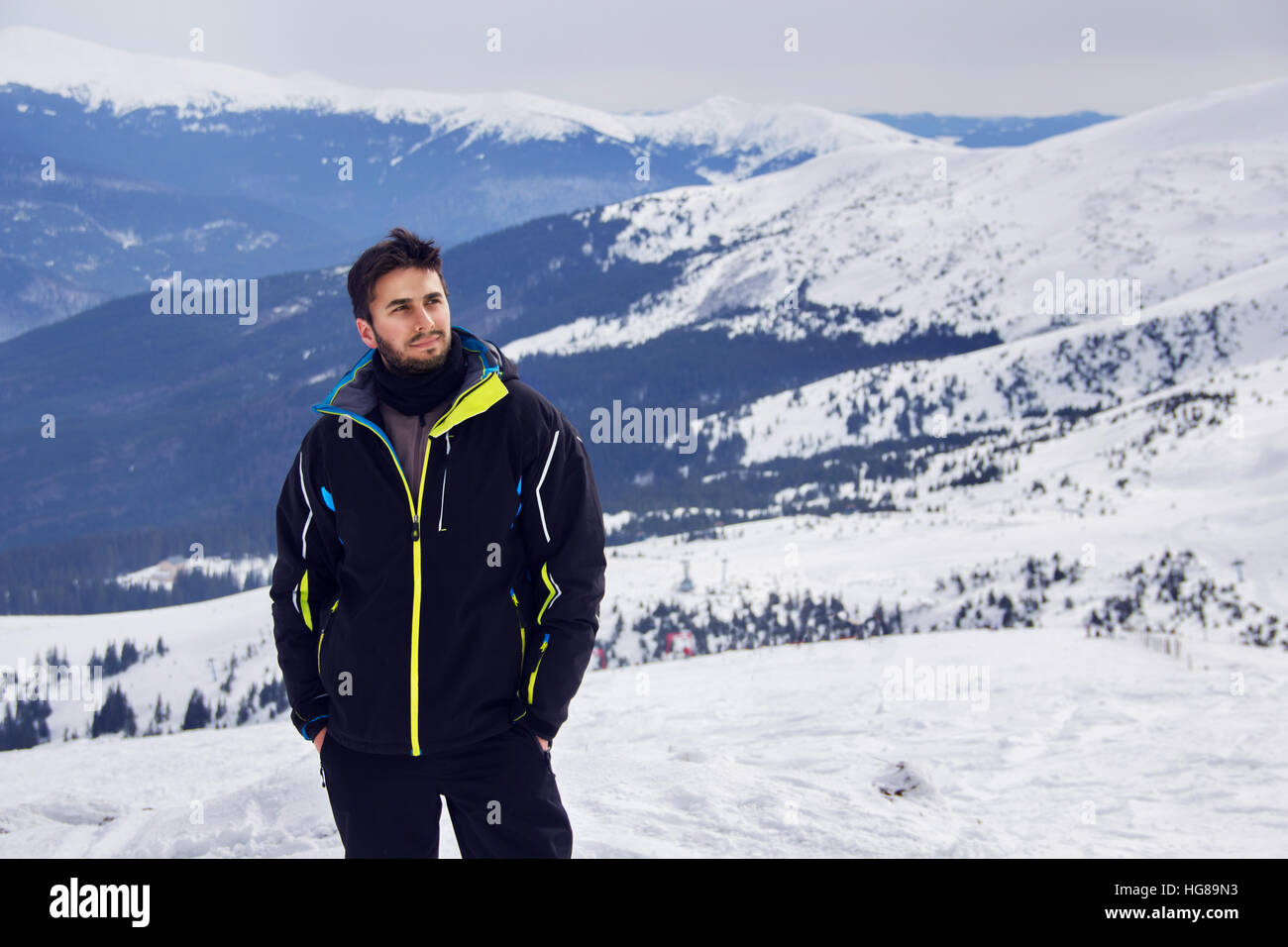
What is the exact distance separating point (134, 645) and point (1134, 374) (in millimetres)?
157201

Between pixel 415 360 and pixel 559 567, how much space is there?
4.69ft

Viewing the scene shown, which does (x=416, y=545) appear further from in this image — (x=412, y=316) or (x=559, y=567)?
(x=412, y=316)

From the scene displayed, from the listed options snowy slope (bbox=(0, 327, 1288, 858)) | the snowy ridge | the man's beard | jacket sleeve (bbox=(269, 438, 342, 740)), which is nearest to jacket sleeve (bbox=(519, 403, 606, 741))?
the man's beard

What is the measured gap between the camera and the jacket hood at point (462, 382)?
19.7 feet

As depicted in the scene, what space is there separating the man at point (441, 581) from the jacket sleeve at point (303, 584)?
9 cm

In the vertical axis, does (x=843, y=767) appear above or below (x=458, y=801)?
below

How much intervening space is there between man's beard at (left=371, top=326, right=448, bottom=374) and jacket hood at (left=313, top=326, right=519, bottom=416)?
13 cm

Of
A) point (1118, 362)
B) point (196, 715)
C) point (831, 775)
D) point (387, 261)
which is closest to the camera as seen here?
point (387, 261)

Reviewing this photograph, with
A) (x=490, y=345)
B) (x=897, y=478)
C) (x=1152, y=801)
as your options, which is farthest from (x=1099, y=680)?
(x=897, y=478)

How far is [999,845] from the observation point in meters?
10.6

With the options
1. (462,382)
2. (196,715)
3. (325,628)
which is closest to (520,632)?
(325,628)

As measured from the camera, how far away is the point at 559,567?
6.04 metres

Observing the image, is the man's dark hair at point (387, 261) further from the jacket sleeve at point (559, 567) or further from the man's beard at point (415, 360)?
the jacket sleeve at point (559, 567)

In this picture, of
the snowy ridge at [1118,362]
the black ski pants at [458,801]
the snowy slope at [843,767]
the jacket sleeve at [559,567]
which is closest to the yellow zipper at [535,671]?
the jacket sleeve at [559,567]
